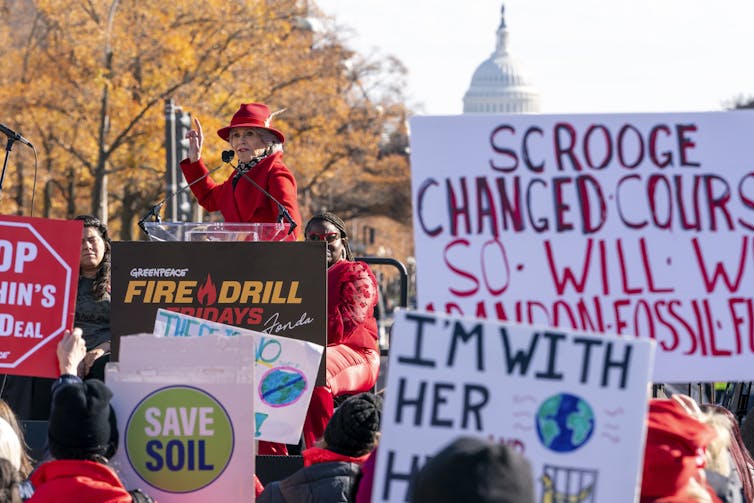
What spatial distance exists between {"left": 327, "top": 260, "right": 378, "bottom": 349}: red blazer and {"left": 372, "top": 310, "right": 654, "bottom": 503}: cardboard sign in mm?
2918

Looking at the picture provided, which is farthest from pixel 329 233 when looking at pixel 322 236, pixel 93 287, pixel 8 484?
pixel 8 484

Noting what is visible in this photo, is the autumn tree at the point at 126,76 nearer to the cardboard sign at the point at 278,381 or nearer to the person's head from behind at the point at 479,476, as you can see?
the cardboard sign at the point at 278,381

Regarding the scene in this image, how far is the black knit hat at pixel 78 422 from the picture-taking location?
388cm

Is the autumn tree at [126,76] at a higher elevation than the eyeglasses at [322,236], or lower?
higher

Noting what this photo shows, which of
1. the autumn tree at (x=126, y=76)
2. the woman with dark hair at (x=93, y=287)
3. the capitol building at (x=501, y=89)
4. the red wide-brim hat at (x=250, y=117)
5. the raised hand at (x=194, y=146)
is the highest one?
the capitol building at (x=501, y=89)

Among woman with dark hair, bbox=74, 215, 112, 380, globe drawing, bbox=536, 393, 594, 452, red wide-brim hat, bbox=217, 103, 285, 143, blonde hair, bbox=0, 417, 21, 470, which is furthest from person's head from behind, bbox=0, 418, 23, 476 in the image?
red wide-brim hat, bbox=217, 103, 285, 143

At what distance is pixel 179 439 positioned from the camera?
4234 millimetres

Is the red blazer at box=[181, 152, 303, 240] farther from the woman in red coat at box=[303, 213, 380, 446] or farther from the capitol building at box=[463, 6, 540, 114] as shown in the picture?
the capitol building at box=[463, 6, 540, 114]

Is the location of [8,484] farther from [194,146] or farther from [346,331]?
[194,146]

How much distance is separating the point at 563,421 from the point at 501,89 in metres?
159

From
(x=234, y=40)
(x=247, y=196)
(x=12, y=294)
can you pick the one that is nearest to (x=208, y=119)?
(x=234, y=40)

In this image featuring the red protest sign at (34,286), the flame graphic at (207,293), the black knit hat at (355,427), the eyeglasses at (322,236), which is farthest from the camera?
the eyeglasses at (322,236)

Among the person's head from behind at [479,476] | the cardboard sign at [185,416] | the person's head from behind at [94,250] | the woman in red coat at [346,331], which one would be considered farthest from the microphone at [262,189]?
the person's head from behind at [479,476]

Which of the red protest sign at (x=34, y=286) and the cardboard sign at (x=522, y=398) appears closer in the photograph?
the cardboard sign at (x=522, y=398)
